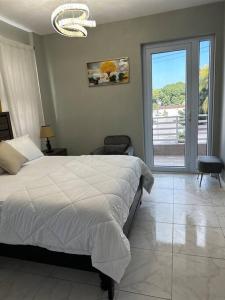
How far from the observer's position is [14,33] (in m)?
3.62

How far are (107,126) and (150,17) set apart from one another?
2041mm

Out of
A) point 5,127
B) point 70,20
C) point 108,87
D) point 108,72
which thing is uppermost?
point 70,20

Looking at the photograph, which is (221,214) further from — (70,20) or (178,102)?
(70,20)

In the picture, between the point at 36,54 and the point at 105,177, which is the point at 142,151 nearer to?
the point at 105,177

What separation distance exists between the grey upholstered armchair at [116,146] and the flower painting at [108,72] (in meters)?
1.06

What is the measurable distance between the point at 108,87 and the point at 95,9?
50.3 inches

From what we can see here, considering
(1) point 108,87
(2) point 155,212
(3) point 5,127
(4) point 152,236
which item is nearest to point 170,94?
(1) point 108,87

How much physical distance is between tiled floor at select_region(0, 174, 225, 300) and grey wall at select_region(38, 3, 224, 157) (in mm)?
1808

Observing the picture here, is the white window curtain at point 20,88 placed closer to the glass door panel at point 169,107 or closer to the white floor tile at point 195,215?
the glass door panel at point 169,107

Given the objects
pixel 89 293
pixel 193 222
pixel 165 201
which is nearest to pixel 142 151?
pixel 165 201

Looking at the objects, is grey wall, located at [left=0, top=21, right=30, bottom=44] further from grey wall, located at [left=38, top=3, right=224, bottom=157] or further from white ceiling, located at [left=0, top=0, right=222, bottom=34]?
grey wall, located at [left=38, top=3, right=224, bottom=157]

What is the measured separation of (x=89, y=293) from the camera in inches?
66.5

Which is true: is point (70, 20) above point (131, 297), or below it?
above

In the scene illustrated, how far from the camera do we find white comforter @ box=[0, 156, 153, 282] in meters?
1.50
